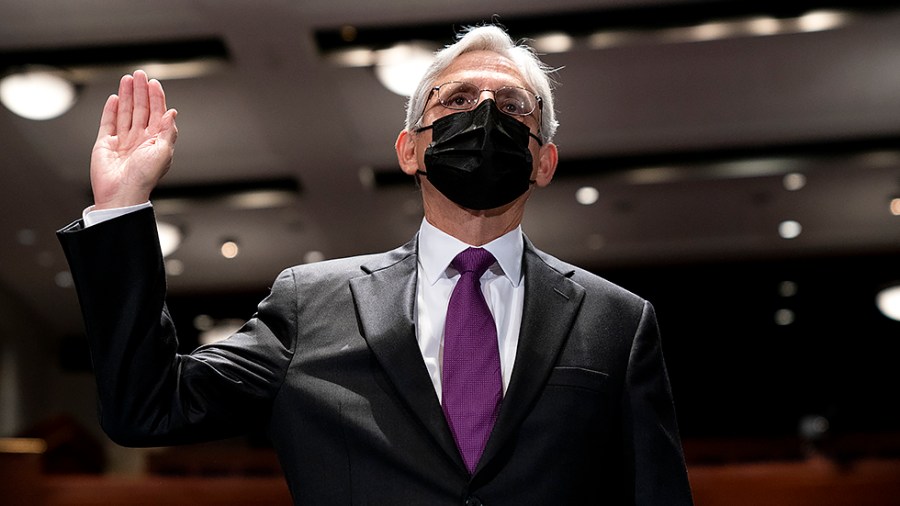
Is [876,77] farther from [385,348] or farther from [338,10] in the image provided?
[385,348]

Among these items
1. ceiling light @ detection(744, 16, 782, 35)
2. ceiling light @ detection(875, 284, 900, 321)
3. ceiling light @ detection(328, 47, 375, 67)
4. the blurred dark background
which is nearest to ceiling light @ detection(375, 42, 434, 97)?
the blurred dark background

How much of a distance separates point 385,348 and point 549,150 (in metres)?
0.49

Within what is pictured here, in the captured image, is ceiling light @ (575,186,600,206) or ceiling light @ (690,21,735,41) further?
ceiling light @ (575,186,600,206)

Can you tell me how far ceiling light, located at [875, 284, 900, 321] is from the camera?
33.0 ft

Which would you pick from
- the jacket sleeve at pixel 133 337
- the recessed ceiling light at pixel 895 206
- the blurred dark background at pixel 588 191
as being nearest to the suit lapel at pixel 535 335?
the jacket sleeve at pixel 133 337

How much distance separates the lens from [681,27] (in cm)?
636

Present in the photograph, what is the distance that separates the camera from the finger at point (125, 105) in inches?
58.8

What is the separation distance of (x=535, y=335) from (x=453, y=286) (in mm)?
164

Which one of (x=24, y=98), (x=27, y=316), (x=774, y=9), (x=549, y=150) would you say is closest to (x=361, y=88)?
(x=24, y=98)

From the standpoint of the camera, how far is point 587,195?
28.9 feet

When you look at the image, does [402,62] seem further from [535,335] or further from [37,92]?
[535,335]

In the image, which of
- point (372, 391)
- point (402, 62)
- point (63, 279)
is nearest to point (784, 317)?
point (402, 62)

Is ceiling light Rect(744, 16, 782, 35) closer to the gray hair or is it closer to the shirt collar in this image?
the gray hair

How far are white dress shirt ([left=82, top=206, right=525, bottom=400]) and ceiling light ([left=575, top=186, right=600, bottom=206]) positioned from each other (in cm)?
701
